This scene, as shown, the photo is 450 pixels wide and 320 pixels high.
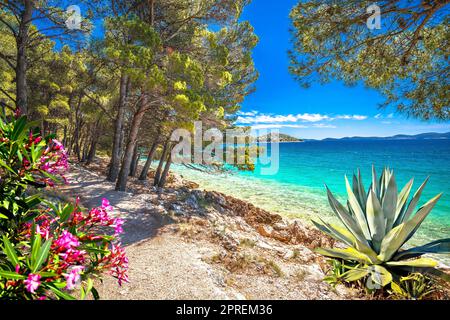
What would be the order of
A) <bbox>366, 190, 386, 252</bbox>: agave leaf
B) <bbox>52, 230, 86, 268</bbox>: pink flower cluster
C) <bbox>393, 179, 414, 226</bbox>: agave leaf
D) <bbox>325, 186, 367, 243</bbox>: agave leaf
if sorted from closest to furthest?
<bbox>52, 230, 86, 268</bbox>: pink flower cluster, <bbox>366, 190, 386, 252</bbox>: agave leaf, <bbox>325, 186, 367, 243</bbox>: agave leaf, <bbox>393, 179, 414, 226</bbox>: agave leaf

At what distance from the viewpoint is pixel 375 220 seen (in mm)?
3365

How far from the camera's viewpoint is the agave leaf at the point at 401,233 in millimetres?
2818

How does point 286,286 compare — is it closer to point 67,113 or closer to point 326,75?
point 326,75

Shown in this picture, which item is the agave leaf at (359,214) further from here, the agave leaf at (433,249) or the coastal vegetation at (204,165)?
the agave leaf at (433,249)

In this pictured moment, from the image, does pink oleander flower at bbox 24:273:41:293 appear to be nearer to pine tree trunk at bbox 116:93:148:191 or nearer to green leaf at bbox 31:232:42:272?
green leaf at bbox 31:232:42:272

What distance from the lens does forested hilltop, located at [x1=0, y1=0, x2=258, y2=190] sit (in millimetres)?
5566

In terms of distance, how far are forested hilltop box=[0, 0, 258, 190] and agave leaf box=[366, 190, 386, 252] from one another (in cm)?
462

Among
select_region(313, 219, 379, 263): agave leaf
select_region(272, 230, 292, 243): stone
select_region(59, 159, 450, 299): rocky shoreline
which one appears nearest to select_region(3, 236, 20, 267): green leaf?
select_region(59, 159, 450, 299): rocky shoreline

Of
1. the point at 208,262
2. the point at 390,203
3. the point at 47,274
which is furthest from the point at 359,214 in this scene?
the point at 47,274

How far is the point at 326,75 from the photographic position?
4656 mm

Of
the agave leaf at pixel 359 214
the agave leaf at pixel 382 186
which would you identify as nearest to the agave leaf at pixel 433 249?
the agave leaf at pixel 359 214

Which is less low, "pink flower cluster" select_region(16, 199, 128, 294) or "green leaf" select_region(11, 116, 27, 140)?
"green leaf" select_region(11, 116, 27, 140)
